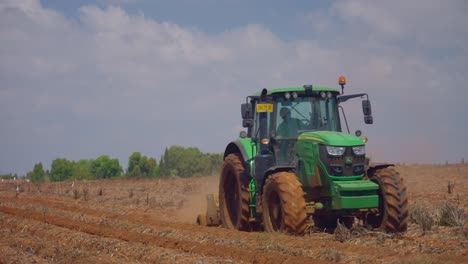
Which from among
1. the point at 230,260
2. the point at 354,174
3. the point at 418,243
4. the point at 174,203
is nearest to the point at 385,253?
the point at 418,243

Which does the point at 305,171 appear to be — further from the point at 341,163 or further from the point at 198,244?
the point at 198,244

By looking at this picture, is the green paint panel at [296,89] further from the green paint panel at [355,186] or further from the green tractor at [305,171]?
the green paint panel at [355,186]

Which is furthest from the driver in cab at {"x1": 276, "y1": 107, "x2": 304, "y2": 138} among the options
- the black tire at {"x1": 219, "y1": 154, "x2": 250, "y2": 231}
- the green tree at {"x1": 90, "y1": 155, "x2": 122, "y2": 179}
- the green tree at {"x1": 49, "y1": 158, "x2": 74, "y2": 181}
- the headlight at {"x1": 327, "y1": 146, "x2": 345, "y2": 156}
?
the green tree at {"x1": 49, "y1": 158, "x2": 74, "y2": 181}

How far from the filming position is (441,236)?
9922mm

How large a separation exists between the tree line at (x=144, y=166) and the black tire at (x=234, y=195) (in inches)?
2717

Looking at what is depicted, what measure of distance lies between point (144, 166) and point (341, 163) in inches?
3185

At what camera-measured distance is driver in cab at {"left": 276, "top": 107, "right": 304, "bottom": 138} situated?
11.9 metres

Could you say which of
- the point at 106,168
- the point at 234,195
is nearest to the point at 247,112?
the point at 234,195

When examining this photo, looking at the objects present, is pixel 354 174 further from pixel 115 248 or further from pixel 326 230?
pixel 115 248

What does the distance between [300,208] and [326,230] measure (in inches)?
87.4

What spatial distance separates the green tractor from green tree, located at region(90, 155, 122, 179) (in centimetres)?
8447

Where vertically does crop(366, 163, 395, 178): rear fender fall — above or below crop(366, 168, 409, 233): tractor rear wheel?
above

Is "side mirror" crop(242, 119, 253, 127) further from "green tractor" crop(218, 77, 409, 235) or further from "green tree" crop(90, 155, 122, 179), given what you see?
"green tree" crop(90, 155, 122, 179)

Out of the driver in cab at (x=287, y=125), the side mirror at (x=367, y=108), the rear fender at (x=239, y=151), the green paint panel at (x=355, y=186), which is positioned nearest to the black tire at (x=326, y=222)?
the rear fender at (x=239, y=151)
